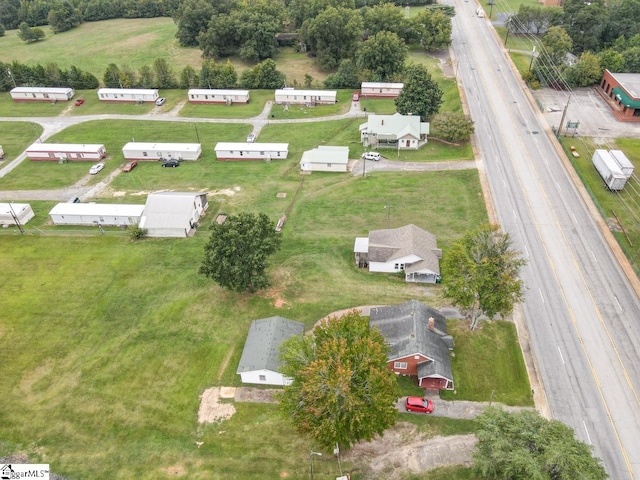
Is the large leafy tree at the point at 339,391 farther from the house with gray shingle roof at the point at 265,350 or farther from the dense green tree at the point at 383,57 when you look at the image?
the dense green tree at the point at 383,57

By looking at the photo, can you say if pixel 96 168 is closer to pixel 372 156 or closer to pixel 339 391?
pixel 372 156

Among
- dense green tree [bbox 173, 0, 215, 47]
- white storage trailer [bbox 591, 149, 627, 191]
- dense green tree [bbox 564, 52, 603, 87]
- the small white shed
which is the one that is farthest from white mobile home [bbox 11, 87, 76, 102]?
dense green tree [bbox 564, 52, 603, 87]

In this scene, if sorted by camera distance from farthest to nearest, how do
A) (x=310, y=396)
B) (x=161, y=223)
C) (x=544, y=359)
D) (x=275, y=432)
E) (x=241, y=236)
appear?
(x=161, y=223), (x=241, y=236), (x=544, y=359), (x=275, y=432), (x=310, y=396)

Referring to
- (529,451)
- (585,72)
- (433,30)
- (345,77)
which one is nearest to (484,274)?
(529,451)

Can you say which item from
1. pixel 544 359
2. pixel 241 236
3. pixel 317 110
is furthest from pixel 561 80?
pixel 241 236

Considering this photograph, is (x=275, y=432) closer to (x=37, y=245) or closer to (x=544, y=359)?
(x=544, y=359)

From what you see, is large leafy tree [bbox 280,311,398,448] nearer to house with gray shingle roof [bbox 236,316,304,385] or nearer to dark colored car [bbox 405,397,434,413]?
dark colored car [bbox 405,397,434,413]

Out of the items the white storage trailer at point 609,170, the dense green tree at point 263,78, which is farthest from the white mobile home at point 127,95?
the white storage trailer at point 609,170
